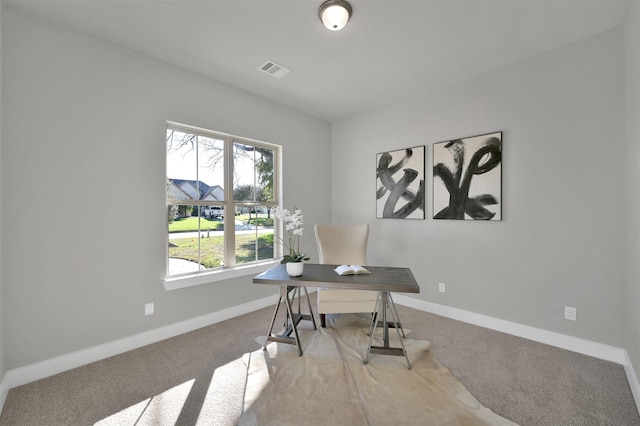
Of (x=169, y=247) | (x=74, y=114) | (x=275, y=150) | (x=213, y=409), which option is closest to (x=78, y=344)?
(x=169, y=247)

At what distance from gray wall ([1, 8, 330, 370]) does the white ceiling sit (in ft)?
0.81

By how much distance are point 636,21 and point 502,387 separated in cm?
267

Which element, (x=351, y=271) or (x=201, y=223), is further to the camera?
(x=201, y=223)

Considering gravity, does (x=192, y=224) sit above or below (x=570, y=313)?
above

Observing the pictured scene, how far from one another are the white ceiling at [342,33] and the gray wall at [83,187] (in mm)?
247

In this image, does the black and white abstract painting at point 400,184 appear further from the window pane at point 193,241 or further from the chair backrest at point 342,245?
the window pane at point 193,241

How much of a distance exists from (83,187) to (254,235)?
1795 millimetres

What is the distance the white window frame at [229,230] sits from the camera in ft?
9.18

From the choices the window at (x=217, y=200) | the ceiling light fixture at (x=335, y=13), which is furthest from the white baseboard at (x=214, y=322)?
the ceiling light fixture at (x=335, y=13)

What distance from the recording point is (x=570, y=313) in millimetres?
2455

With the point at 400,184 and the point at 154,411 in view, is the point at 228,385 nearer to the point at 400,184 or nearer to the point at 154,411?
the point at 154,411

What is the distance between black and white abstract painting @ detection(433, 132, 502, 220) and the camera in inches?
113

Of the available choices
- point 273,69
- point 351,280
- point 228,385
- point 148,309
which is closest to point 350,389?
Result: point 351,280

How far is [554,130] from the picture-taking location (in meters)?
2.54
